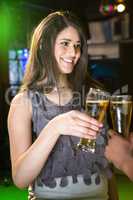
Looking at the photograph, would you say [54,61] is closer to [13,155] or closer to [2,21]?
[13,155]

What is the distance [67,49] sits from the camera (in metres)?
1.47

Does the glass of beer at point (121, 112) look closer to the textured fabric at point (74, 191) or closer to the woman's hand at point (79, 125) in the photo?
the woman's hand at point (79, 125)

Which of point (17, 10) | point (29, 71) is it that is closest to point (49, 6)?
point (17, 10)

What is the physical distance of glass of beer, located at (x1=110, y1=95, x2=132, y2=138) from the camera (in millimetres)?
1104

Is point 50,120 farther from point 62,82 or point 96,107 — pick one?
point 96,107

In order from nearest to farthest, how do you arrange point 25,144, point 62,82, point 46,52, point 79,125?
1. point 79,125
2. point 25,144
3. point 46,52
4. point 62,82

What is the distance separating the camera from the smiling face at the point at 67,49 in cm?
147

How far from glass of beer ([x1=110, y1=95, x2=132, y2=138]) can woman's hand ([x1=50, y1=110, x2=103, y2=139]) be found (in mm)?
54

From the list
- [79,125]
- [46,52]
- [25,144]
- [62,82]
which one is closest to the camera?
[79,125]

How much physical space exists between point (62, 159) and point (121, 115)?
0.43m

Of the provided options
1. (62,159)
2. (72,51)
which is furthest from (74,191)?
(72,51)

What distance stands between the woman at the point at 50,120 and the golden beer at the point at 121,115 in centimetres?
22

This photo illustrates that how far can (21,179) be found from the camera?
136cm

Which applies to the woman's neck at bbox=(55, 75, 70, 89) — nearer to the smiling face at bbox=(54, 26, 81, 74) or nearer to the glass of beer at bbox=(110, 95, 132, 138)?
the smiling face at bbox=(54, 26, 81, 74)
